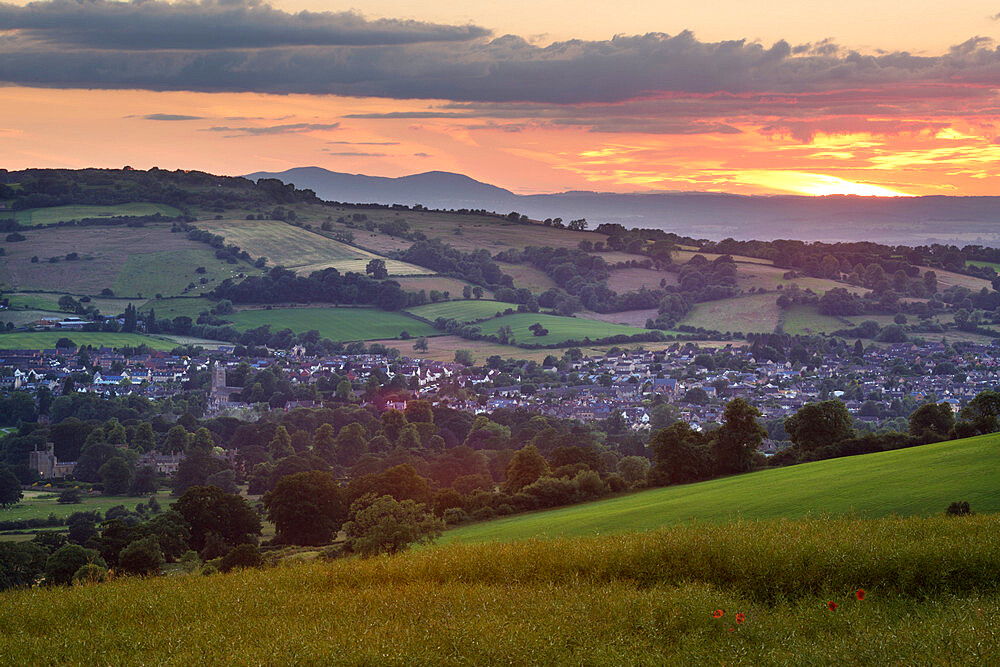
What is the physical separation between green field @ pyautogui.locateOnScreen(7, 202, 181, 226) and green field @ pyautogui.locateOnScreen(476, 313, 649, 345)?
7503 cm

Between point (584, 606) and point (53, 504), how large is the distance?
61.2m

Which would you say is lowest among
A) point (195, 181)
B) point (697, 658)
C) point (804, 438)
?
point (804, 438)

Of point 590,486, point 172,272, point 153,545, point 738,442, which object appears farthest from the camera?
point 172,272

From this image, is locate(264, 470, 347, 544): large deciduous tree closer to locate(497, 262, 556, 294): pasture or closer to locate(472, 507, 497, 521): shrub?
locate(472, 507, 497, 521): shrub

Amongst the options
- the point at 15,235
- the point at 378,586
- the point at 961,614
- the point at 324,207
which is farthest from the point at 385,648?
the point at 324,207

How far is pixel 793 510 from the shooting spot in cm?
2159

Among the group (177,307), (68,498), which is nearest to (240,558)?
(68,498)

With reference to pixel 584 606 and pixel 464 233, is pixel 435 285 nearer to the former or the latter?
pixel 464 233

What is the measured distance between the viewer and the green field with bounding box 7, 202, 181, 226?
510 feet

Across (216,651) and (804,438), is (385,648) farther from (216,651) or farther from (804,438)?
(804,438)

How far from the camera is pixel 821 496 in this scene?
2298 cm

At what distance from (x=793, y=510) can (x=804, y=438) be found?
70.5 feet

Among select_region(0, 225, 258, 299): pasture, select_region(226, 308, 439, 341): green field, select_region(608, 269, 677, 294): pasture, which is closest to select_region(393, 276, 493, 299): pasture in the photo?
select_region(226, 308, 439, 341): green field

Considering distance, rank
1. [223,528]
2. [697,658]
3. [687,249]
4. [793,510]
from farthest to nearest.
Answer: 1. [687,249]
2. [223,528]
3. [793,510]
4. [697,658]
